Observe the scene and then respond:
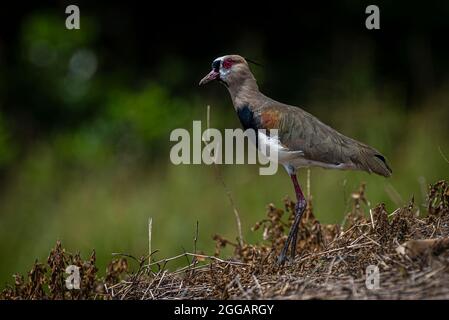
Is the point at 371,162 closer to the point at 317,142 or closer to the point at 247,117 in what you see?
the point at 317,142

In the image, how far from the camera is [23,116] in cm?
1470

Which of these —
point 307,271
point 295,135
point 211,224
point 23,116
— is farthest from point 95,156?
point 307,271

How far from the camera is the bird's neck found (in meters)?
6.59

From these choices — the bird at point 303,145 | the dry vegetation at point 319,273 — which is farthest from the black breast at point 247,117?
the dry vegetation at point 319,273

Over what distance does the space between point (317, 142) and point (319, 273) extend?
125 cm

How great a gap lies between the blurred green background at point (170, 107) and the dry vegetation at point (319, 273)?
10.4 ft

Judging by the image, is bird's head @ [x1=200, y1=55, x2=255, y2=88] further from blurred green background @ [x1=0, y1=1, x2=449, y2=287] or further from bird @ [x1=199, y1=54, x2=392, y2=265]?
blurred green background @ [x1=0, y1=1, x2=449, y2=287]

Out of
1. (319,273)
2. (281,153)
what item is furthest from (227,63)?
(319,273)

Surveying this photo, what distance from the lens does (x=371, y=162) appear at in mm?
6309

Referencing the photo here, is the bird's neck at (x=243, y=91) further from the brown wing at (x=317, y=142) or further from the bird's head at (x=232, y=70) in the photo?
the brown wing at (x=317, y=142)

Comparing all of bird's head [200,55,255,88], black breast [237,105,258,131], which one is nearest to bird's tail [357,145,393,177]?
black breast [237,105,258,131]

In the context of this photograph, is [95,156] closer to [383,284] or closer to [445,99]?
[445,99]

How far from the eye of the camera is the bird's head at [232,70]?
662 centimetres

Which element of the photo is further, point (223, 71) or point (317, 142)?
point (223, 71)
